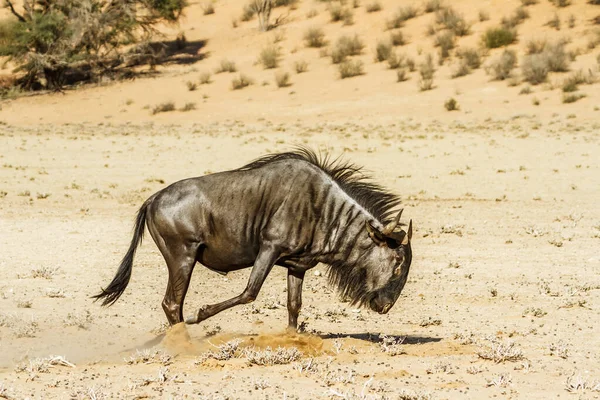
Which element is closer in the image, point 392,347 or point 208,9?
point 392,347

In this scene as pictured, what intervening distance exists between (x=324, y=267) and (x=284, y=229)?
353 centimetres

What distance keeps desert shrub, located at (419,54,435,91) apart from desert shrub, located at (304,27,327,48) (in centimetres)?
576

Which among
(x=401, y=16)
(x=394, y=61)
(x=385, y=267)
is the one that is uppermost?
(x=385, y=267)

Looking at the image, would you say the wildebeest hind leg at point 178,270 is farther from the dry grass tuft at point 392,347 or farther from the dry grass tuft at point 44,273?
the dry grass tuft at point 44,273

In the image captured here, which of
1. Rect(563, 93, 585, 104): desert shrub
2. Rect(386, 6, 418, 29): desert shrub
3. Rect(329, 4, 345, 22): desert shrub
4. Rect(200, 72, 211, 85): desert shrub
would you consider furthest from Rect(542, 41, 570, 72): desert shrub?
Rect(329, 4, 345, 22): desert shrub

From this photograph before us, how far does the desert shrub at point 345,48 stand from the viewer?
111 feet

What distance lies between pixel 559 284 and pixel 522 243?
2230 millimetres

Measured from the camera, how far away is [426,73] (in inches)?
1185

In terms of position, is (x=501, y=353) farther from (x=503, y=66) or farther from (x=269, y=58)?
(x=269, y=58)

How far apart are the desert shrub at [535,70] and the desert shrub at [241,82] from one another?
9.22 meters

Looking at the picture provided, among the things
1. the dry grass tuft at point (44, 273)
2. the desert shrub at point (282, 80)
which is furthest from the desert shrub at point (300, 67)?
the dry grass tuft at point (44, 273)

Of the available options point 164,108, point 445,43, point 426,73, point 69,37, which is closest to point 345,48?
point 445,43

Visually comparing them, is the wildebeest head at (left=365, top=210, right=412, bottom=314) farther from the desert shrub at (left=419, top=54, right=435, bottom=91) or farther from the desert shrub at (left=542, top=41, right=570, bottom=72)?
the desert shrub at (left=542, top=41, right=570, bottom=72)

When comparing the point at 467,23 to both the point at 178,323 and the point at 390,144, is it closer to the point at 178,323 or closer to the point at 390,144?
the point at 390,144
